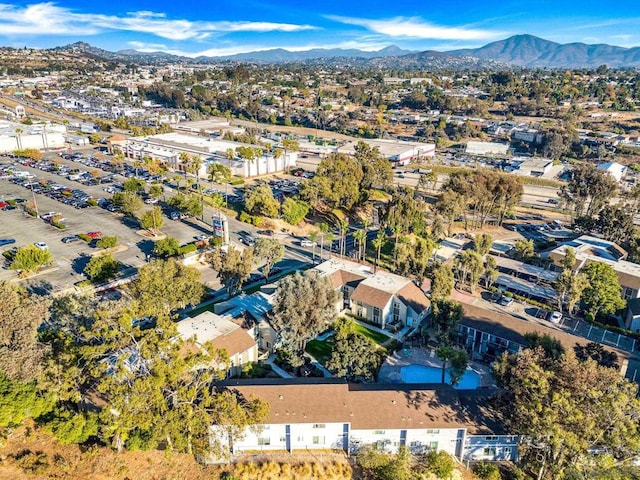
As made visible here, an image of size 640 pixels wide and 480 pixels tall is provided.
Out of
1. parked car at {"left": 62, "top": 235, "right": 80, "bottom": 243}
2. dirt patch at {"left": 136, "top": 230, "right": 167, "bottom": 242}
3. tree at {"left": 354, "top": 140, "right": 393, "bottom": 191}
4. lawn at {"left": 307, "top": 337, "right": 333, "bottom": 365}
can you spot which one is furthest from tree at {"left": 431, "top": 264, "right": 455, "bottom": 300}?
parked car at {"left": 62, "top": 235, "right": 80, "bottom": 243}

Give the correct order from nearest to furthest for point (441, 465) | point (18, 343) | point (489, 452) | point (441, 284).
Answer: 1. point (18, 343)
2. point (441, 465)
3. point (489, 452)
4. point (441, 284)

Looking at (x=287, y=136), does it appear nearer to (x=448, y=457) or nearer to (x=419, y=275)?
(x=419, y=275)

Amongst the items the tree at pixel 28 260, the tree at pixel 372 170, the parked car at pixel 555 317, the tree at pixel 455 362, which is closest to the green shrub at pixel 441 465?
the tree at pixel 455 362

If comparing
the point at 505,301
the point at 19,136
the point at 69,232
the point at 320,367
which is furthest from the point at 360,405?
the point at 19,136

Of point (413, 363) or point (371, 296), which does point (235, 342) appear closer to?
point (413, 363)

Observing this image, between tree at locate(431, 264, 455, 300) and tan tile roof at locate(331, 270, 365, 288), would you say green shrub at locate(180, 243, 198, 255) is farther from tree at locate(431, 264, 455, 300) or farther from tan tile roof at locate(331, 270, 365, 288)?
tree at locate(431, 264, 455, 300)

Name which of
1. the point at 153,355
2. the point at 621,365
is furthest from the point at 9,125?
the point at 621,365
